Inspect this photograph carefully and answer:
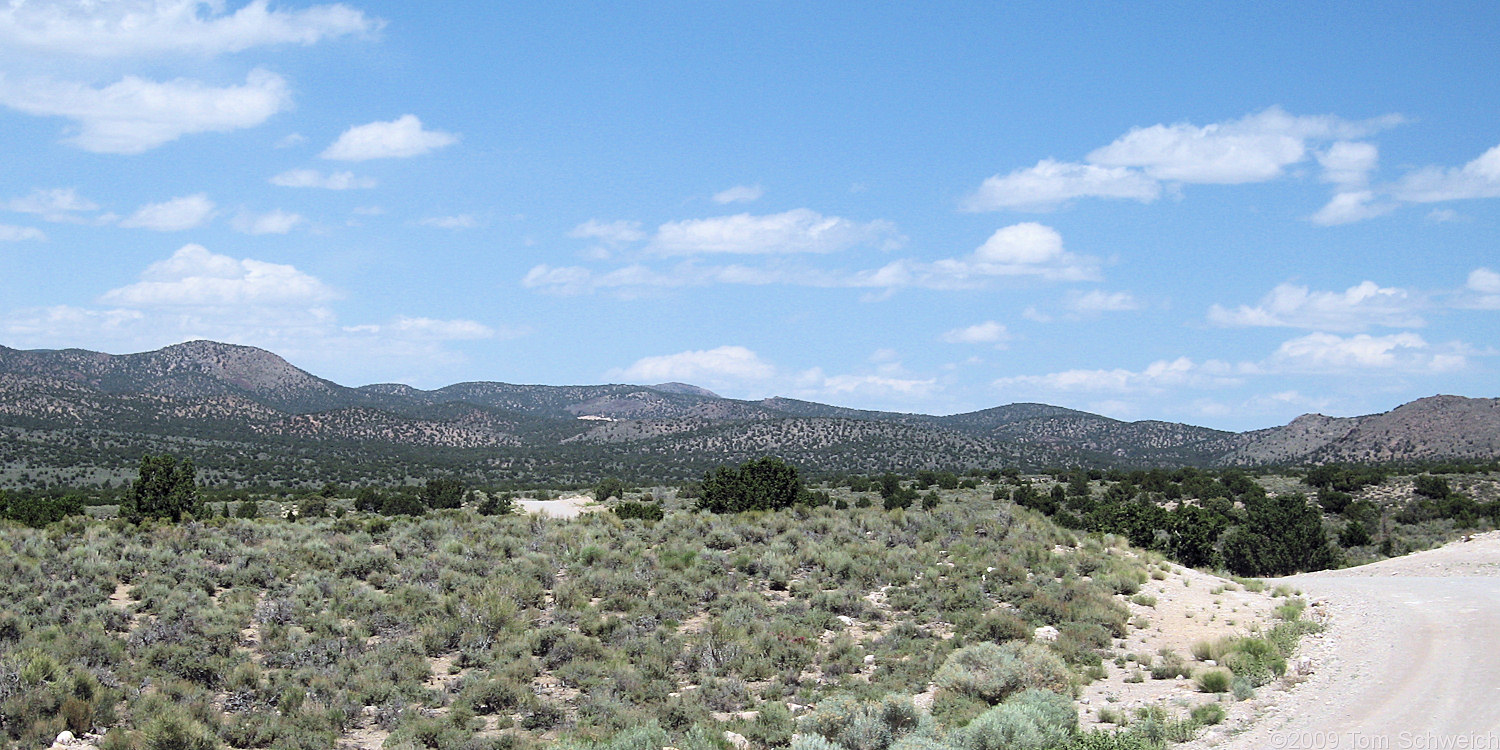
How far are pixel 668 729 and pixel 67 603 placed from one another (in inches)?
433

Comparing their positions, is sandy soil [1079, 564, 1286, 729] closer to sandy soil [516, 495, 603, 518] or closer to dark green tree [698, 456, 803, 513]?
dark green tree [698, 456, 803, 513]

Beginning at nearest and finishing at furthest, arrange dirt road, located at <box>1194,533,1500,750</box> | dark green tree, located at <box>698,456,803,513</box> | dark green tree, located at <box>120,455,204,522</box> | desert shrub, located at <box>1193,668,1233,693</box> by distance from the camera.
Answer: dirt road, located at <box>1194,533,1500,750</box>, desert shrub, located at <box>1193,668,1233,693</box>, dark green tree, located at <box>120,455,204,522</box>, dark green tree, located at <box>698,456,803,513</box>

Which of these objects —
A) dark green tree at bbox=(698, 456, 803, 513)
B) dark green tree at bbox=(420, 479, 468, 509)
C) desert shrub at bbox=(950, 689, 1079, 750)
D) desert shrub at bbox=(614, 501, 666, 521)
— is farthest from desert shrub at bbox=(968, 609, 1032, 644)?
dark green tree at bbox=(420, 479, 468, 509)

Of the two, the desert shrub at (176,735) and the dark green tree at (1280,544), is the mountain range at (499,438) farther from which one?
the desert shrub at (176,735)

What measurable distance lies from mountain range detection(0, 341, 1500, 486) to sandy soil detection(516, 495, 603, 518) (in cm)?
2531

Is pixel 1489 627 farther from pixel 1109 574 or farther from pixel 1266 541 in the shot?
pixel 1266 541

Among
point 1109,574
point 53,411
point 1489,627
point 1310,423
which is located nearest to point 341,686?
point 1109,574

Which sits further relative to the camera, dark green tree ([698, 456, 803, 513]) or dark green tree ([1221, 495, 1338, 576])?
dark green tree ([698, 456, 803, 513])

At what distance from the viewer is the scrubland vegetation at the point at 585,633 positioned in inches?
475

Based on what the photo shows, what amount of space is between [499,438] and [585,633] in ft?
423

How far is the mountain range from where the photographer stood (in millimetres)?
83875

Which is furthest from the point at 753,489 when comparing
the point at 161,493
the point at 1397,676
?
the point at 1397,676

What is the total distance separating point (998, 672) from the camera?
13.3 m

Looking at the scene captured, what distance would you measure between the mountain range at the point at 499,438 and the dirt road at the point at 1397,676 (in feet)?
232
